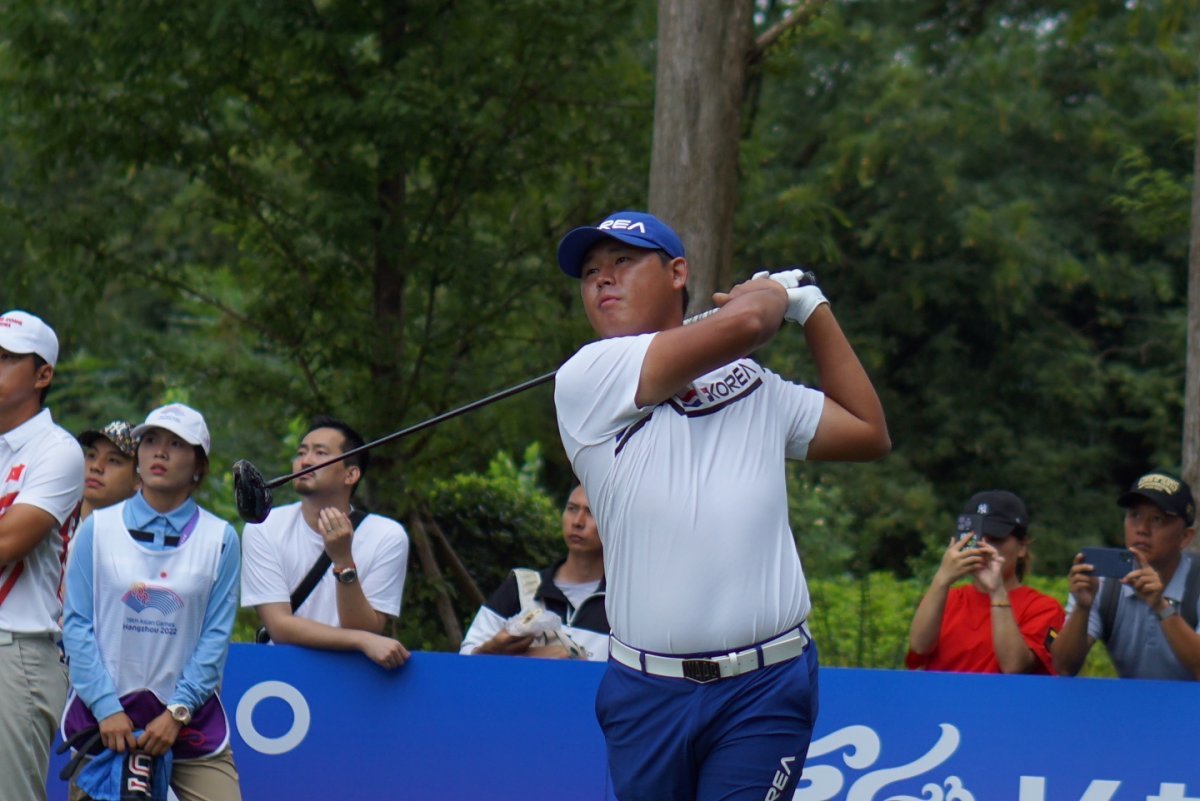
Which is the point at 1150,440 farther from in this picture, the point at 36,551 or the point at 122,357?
the point at 36,551

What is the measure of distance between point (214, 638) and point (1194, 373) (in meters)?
5.10

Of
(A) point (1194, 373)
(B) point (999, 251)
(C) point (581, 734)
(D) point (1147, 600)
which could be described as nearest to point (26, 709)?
(C) point (581, 734)

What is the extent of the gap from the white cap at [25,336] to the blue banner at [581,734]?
1.47 metres

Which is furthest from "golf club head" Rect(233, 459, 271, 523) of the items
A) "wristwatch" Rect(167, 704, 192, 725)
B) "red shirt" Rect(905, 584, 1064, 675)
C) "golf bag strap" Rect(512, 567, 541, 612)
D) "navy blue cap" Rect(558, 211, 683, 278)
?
"red shirt" Rect(905, 584, 1064, 675)

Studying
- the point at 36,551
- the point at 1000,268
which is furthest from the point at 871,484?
the point at 36,551

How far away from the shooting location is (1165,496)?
580cm

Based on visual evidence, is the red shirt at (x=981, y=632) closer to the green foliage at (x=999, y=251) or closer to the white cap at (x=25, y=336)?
the white cap at (x=25, y=336)

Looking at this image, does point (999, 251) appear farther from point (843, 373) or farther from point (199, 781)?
point (843, 373)

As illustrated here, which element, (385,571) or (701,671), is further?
(385,571)

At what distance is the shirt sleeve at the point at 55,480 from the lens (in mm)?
5094

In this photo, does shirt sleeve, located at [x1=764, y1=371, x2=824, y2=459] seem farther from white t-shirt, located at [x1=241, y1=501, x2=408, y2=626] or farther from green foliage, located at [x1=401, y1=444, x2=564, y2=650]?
green foliage, located at [x1=401, y1=444, x2=564, y2=650]

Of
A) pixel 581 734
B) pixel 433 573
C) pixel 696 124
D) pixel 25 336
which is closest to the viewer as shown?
pixel 25 336

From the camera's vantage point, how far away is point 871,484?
67.1 feet

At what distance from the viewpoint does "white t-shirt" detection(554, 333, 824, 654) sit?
11.6ft
